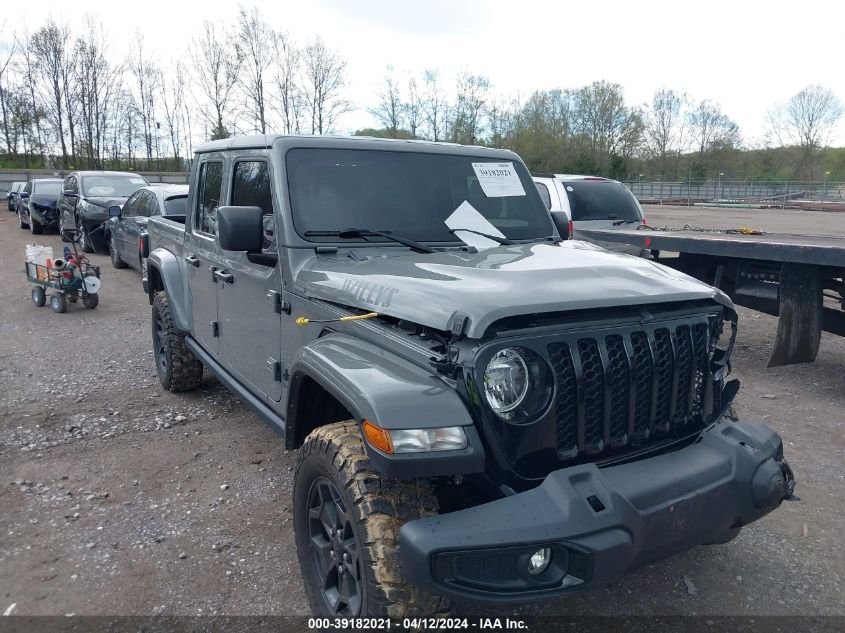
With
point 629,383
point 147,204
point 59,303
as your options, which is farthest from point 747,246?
point 147,204

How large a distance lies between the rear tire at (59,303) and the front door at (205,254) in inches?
195

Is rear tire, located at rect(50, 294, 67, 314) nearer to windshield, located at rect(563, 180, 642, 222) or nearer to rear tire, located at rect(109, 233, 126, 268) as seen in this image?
rear tire, located at rect(109, 233, 126, 268)

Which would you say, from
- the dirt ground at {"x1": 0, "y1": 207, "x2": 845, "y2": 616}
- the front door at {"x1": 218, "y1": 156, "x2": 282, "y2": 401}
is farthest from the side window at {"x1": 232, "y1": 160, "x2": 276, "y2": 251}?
the dirt ground at {"x1": 0, "y1": 207, "x2": 845, "y2": 616}

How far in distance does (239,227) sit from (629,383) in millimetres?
1948

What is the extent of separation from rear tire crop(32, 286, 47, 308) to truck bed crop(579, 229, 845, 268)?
7.55 metres

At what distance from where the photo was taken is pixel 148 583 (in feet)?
10.2

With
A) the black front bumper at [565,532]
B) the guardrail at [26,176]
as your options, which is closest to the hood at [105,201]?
the black front bumper at [565,532]

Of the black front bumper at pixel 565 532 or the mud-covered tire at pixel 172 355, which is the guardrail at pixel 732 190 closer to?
the mud-covered tire at pixel 172 355

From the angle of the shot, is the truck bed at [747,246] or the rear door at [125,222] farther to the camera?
the rear door at [125,222]

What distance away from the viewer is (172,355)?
5445 mm

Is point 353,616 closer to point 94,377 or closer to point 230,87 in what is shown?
point 94,377

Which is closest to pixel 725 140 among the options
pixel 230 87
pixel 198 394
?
pixel 230 87

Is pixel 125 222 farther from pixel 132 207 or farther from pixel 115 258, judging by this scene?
pixel 115 258

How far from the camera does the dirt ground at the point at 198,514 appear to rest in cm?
301
